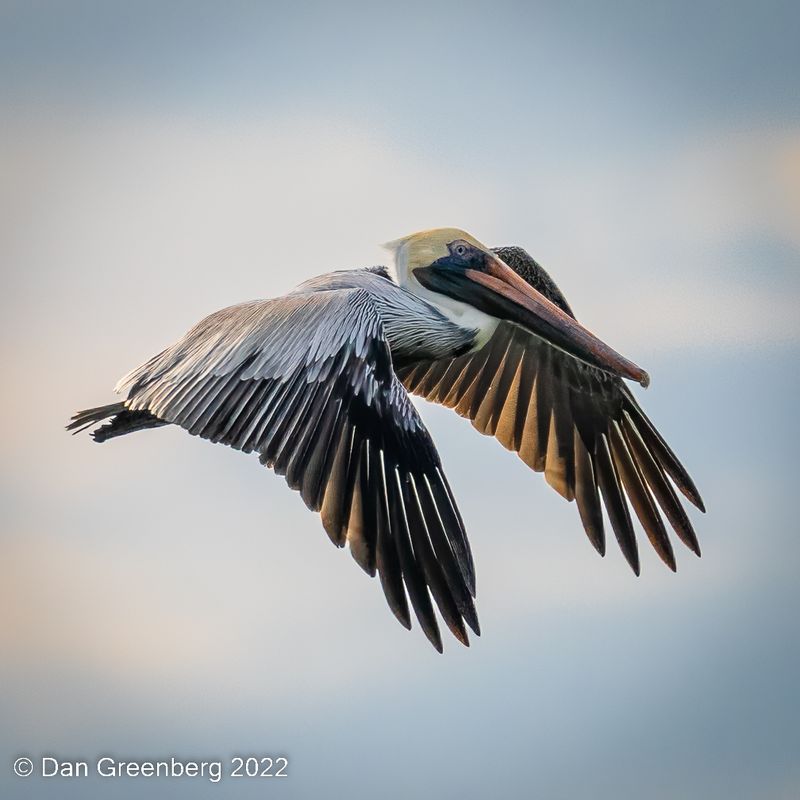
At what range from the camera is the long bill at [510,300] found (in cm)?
1484

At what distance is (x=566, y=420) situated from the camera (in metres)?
16.0

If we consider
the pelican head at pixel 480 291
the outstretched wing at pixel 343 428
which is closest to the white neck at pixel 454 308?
the pelican head at pixel 480 291

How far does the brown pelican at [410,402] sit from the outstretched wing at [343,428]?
0.01m

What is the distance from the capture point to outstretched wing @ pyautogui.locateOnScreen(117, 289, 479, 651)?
11.2 m

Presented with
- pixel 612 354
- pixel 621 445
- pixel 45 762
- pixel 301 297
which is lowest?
pixel 45 762

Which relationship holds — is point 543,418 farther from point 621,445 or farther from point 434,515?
point 434,515

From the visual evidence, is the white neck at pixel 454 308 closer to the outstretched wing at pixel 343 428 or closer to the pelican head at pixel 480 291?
the pelican head at pixel 480 291

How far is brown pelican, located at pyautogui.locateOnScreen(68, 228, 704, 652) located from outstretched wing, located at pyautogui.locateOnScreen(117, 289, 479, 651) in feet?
0.04

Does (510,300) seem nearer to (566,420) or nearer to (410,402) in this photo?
(566,420)

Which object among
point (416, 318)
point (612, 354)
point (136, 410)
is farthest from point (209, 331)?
point (612, 354)

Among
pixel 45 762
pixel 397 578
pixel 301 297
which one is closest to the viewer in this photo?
pixel 397 578

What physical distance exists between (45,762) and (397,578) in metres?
12.1

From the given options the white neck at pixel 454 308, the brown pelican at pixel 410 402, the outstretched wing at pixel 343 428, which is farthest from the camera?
the white neck at pixel 454 308

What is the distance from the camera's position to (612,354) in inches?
571
